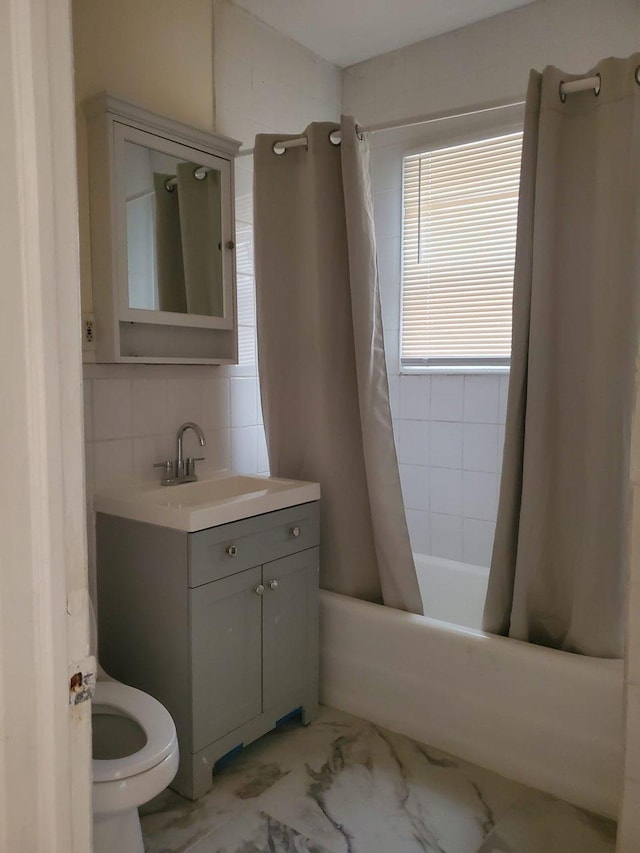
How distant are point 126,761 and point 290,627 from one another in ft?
2.57

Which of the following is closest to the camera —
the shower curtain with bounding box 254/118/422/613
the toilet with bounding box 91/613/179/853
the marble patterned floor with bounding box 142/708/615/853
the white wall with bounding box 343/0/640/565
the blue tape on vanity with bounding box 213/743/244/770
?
the toilet with bounding box 91/613/179/853

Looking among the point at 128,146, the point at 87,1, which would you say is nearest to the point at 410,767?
the point at 128,146

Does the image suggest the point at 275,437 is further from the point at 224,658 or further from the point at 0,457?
the point at 0,457

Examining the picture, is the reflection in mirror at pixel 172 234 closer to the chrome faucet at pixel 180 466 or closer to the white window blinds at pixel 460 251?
the chrome faucet at pixel 180 466

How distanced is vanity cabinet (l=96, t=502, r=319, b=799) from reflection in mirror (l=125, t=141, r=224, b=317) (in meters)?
0.79

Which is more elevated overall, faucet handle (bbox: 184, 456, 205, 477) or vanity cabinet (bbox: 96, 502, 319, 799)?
faucet handle (bbox: 184, 456, 205, 477)

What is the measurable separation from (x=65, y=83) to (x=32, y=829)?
0.81 metres

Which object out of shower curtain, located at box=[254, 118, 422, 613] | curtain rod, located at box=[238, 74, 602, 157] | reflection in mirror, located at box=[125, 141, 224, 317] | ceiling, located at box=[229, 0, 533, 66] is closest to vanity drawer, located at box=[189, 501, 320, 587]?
shower curtain, located at box=[254, 118, 422, 613]

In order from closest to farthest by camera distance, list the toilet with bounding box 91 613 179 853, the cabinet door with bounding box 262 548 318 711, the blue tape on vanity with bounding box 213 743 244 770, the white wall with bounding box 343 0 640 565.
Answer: the toilet with bounding box 91 613 179 853
the blue tape on vanity with bounding box 213 743 244 770
the cabinet door with bounding box 262 548 318 711
the white wall with bounding box 343 0 640 565

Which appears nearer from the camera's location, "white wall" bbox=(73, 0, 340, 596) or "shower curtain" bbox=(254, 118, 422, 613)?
"white wall" bbox=(73, 0, 340, 596)

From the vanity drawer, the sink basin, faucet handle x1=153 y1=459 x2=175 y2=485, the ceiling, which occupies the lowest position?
the vanity drawer

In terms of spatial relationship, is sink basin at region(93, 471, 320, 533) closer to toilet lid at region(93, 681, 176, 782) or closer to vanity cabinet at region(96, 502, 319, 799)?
vanity cabinet at region(96, 502, 319, 799)

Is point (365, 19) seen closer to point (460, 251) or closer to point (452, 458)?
point (460, 251)

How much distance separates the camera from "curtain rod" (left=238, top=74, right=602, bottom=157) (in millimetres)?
1724
